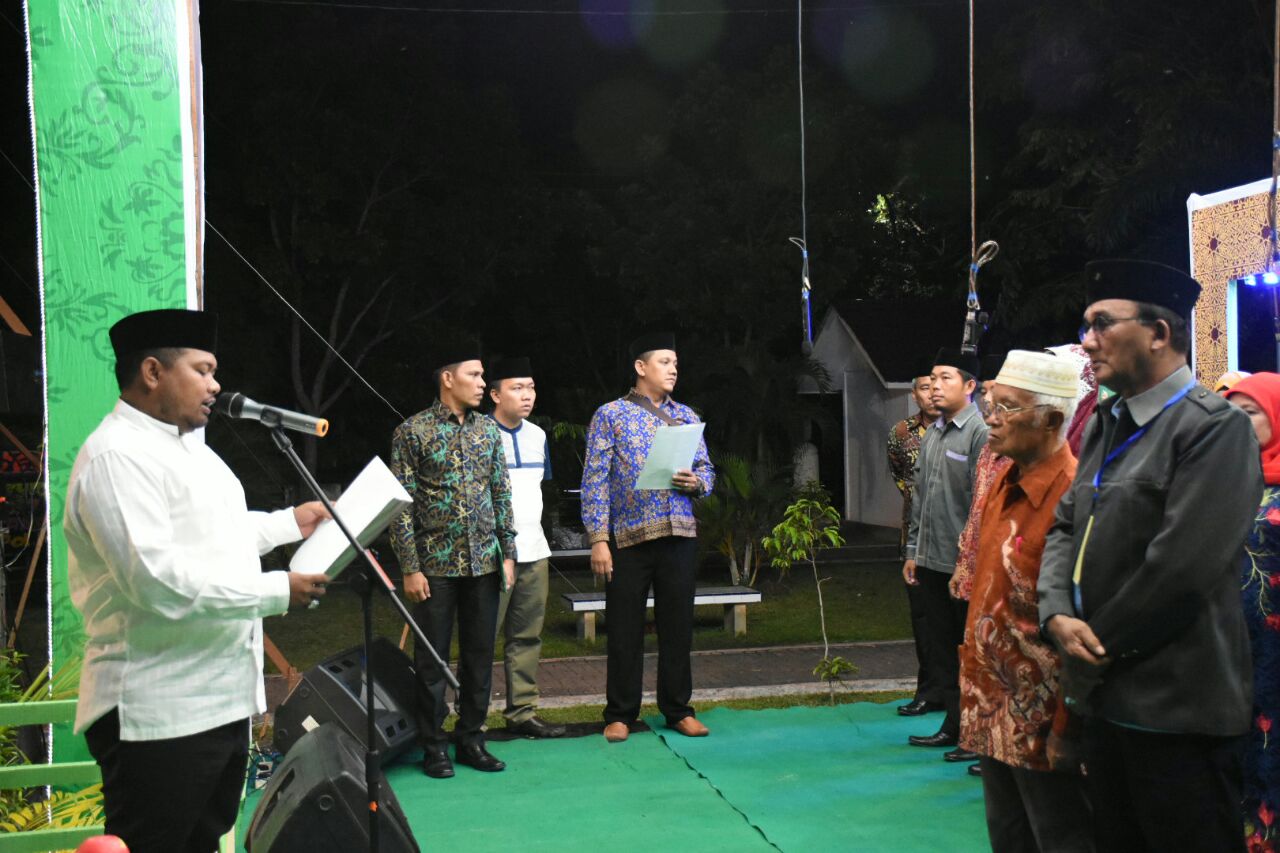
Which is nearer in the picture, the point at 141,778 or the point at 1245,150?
the point at 141,778

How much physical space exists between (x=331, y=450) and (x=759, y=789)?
54.7ft

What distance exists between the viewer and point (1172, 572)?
2.60 meters

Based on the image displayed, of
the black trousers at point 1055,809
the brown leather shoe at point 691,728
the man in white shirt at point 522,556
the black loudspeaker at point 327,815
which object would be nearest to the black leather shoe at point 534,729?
the man in white shirt at point 522,556

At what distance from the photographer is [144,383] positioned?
2838mm

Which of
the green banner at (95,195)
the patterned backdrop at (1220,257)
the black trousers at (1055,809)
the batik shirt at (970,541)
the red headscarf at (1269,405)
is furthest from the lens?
the patterned backdrop at (1220,257)

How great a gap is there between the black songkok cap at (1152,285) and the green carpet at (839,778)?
246 cm

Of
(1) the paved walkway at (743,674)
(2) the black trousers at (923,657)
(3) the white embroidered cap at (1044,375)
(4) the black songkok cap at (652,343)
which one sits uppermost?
(4) the black songkok cap at (652,343)

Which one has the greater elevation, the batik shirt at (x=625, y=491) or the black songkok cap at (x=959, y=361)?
the black songkok cap at (x=959, y=361)

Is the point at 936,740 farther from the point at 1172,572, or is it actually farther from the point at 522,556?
the point at 1172,572

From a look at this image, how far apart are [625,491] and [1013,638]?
10.7ft

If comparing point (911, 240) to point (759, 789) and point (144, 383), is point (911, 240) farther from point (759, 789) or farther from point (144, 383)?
point (144, 383)

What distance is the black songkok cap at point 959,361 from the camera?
602 centimetres

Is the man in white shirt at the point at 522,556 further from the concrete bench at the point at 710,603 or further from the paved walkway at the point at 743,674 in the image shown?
the concrete bench at the point at 710,603

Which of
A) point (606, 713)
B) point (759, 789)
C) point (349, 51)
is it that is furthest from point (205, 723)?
point (349, 51)
